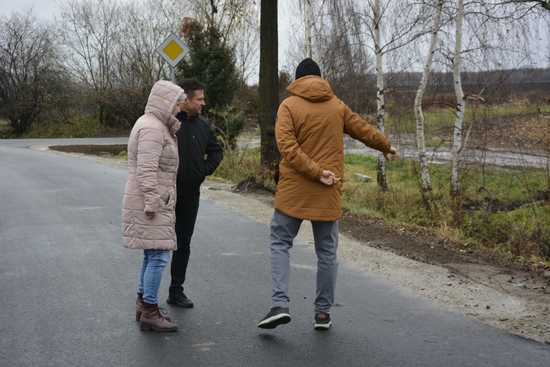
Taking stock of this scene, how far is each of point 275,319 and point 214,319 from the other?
693 millimetres

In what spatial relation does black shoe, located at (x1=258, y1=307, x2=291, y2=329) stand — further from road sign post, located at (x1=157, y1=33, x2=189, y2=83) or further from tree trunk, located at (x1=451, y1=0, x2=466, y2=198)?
road sign post, located at (x1=157, y1=33, x2=189, y2=83)

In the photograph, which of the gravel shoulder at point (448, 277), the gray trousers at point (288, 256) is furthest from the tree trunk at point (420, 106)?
the gray trousers at point (288, 256)

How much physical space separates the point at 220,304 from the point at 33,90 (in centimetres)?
4272

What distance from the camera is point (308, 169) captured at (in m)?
4.86

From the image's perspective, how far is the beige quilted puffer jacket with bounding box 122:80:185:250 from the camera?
4.93m

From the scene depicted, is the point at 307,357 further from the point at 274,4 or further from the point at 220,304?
the point at 274,4

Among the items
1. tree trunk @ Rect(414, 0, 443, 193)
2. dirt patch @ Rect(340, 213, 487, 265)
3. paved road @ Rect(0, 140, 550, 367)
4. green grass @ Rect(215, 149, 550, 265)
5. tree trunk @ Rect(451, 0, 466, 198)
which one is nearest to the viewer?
paved road @ Rect(0, 140, 550, 367)

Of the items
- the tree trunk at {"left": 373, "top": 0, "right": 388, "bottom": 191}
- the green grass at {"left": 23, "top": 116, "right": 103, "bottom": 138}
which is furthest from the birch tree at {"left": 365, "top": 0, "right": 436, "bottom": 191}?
the green grass at {"left": 23, "top": 116, "right": 103, "bottom": 138}

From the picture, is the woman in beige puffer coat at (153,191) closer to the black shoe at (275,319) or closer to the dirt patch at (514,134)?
the black shoe at (275,319)

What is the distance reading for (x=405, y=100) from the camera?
51.6ft

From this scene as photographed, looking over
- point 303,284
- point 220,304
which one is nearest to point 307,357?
point 220,304

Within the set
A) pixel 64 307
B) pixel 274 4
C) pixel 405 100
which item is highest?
pixel 274 4

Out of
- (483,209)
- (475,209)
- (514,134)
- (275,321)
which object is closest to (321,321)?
(275,321)

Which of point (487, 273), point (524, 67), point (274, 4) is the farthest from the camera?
point (274, 4)
